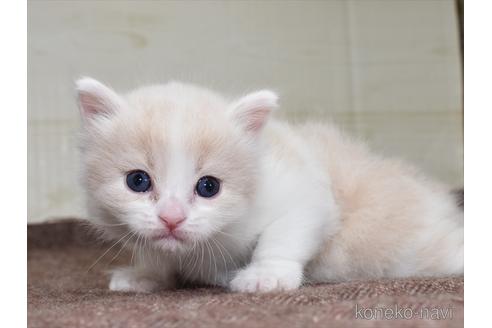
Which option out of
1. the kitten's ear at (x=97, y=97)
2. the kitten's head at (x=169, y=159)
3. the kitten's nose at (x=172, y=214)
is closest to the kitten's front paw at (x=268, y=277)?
the kitten's head at (x=169, y=159)

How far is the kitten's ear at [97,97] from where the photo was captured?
1.44 meters

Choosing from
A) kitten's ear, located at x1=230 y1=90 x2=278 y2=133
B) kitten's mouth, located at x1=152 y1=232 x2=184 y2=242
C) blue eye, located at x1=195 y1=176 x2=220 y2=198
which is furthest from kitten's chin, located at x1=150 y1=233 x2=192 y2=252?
kitten's ear, located at x1=230 y1=90 x2=278 y2=133

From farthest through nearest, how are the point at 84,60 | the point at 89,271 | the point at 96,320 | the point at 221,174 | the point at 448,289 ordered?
the point at 89,271 → the point at 84,60 → the point at 221,174 → the point at 448,289 → the point at 96,320

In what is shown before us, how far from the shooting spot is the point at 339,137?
1937 mm

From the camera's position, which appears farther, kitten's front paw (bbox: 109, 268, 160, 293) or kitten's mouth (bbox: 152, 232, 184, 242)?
kitten's front paw (bbox: 109, 268, 160, 293)

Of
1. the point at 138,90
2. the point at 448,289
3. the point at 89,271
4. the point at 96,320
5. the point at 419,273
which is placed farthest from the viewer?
the point at 89,271

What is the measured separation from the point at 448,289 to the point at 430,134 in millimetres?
828

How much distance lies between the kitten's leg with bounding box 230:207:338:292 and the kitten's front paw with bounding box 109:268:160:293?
0.32 m

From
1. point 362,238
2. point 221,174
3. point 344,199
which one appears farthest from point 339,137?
point 221,174

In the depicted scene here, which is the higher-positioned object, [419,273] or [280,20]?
[280,20]

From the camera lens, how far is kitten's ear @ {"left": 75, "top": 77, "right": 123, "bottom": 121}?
4.74 ft

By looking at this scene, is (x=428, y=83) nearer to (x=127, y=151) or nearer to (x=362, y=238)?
(x=362, y=238)

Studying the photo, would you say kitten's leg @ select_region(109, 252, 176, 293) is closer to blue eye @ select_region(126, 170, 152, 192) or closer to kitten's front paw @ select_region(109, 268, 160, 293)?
kitten's front paw @ select_region(109, 268, 160, 293)

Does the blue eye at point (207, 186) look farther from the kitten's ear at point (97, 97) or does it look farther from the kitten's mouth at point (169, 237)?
the kitten's ear at point (97, 97)
